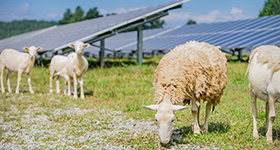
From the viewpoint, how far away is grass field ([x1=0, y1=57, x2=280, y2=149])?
5.25 m

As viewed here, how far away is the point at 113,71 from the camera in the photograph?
15273mm

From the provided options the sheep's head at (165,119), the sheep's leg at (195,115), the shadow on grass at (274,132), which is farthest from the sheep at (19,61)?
the shadow on grass at (274,132)

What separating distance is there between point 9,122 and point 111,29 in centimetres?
1029

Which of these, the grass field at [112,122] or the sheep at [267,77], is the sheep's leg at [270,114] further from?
the grass field at [112,122]

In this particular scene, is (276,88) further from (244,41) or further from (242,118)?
(244,41)

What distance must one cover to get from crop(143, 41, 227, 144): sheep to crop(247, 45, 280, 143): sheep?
64 centimetres

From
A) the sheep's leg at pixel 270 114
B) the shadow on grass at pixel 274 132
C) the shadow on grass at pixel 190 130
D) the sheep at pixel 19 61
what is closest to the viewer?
the sheep's leg at pixel 270 114

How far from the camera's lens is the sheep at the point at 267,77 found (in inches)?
183

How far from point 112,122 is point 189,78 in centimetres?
237

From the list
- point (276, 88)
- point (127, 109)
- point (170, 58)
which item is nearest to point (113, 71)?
point (127, 109)

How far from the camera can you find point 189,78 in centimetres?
528

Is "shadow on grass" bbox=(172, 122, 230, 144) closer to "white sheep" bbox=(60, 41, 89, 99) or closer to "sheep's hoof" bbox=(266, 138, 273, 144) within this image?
"sheep's hoof" bbox=(266, 138, 273, 144)

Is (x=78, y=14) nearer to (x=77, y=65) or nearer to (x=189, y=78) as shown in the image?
(x=77, y=65)

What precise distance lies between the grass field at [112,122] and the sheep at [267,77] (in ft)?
1.72
